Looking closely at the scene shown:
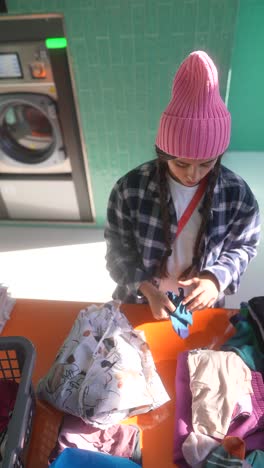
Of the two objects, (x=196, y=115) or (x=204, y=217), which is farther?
(x=204, y=217)

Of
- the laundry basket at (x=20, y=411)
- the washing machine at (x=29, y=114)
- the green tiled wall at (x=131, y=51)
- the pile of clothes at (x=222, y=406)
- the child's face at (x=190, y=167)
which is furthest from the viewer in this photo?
the washing machine at (x=29, y=114)

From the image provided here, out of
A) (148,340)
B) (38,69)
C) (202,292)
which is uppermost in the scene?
(38,69)

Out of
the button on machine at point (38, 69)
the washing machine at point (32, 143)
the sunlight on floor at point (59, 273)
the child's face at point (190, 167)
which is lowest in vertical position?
the sunlight on floor at point (59, 273)

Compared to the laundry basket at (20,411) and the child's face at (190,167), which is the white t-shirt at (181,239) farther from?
the laundry basket at (20,411)

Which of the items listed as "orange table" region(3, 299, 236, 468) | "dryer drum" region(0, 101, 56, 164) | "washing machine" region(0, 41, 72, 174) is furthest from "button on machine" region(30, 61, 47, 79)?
"orange table" region(3, 299, 236, 468)

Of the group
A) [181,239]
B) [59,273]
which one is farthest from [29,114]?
[181,239]

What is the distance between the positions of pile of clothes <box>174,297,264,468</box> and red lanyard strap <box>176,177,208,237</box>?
0.33 m

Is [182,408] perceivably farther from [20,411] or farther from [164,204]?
[164,204]

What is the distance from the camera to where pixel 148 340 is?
958 millimetres

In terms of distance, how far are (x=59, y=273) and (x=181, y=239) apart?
4.54ft

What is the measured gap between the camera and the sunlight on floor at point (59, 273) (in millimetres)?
2148

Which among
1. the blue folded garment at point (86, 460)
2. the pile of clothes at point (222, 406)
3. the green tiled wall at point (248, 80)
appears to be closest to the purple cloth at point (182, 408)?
the pile of clothes at point (222, 406)

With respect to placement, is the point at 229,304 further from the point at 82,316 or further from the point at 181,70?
the point at 181,70

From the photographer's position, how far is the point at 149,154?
218cm
